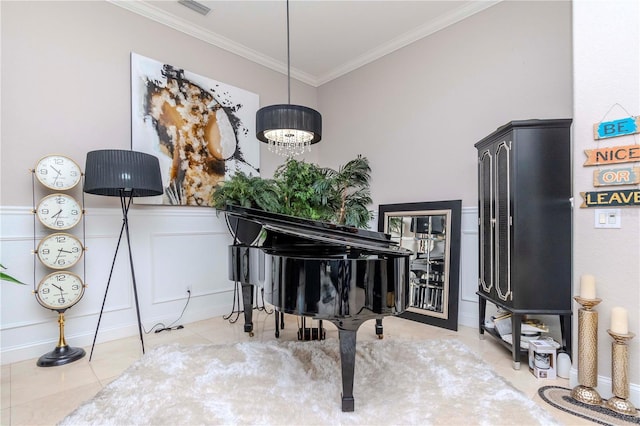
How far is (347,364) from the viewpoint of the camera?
5.78 feet

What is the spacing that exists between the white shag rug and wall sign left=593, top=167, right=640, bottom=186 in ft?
4.57

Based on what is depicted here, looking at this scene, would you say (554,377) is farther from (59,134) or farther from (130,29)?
(130,29)

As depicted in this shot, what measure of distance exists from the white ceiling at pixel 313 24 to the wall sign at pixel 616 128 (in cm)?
192

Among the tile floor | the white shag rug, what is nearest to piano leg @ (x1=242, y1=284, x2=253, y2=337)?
the tile floor

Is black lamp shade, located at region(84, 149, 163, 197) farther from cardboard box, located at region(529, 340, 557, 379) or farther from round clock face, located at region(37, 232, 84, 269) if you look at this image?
cardboard box, located at region(529, 340, 557, 379)

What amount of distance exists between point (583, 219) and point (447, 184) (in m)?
1.47

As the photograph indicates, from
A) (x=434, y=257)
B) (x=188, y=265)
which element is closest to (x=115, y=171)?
(x=188, y=265)

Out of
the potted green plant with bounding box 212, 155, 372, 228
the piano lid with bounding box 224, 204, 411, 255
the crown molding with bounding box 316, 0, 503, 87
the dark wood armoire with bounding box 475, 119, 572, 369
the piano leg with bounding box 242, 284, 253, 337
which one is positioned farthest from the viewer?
the potted green plant with bounding box 212, 155, 372, 228

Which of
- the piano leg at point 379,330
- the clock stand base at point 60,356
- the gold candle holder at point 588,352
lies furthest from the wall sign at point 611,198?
the clock stand base at point 60,356

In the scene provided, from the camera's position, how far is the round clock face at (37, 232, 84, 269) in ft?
7.95

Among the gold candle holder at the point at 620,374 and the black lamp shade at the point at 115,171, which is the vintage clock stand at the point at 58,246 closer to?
the black lamp shade at the point at 115,171

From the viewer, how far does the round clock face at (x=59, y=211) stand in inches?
97.5

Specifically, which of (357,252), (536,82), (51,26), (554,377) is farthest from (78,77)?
(554,377)

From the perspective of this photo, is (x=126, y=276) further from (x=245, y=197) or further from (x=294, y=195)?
(x=294, y=195)
